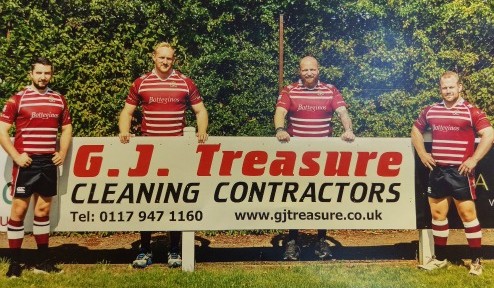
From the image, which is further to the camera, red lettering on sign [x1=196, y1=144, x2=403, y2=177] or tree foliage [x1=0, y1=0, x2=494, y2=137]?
tree foliage [x1=0, y1=0, x2=494, y2=137]

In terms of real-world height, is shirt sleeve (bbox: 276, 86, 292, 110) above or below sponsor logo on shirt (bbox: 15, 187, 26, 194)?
above

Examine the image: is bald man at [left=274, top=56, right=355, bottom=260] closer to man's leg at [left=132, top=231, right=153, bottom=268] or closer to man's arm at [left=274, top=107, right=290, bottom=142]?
man's arm at [left=274, top=107, right=290, bottom=142]

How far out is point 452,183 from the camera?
572 cm

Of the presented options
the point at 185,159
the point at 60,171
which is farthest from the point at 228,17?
the point at 60,171

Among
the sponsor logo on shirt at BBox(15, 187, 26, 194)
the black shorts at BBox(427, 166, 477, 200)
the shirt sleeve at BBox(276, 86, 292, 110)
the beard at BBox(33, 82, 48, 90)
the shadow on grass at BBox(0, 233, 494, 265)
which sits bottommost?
the shadow on grass at BBox(0, 233, 494, 265)

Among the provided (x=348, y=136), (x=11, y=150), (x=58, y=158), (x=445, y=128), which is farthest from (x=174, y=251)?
(x=445, y=128)

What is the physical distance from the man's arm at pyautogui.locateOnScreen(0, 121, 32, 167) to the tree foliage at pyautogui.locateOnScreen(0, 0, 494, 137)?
2.46 m

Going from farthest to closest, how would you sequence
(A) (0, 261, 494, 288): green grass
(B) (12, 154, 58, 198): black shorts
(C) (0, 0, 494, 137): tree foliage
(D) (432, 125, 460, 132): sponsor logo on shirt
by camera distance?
(C) (0, 0, 494, 137): tree foliage, (D) (432, 125, 460, 132): sponsor logo on shirt, (B) (12, 154, 58, 198): black shorts, (A) (0, 261, 494, 288): green grass

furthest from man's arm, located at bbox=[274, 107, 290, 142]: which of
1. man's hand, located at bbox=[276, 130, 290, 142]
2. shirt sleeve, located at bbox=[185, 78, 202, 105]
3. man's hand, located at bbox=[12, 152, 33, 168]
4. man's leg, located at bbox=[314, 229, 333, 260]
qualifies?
man's hand, located at bbox=[12, 152, 33, 168]

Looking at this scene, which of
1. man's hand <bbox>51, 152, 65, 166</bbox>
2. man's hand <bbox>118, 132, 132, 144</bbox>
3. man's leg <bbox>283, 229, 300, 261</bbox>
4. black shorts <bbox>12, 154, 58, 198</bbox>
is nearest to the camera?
black shorts <bbox>12, 154, 58, 198</bbox>

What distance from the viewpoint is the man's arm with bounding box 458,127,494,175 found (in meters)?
5.63

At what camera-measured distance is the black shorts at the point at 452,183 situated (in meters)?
5.71

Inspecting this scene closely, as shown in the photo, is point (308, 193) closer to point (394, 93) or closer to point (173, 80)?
point (173, 80)

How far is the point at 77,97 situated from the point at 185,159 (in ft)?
9.21
